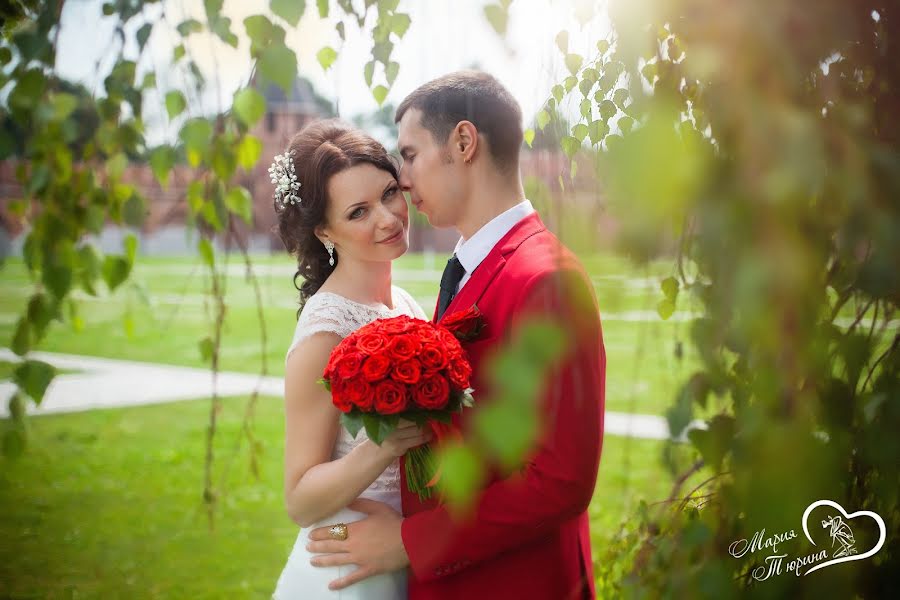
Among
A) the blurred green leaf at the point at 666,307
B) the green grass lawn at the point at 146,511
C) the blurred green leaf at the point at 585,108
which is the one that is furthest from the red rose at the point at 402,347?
the green grass lawn at the point at 146,511

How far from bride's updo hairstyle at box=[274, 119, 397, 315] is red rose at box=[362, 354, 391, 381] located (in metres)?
0.89

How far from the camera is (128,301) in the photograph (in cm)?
170

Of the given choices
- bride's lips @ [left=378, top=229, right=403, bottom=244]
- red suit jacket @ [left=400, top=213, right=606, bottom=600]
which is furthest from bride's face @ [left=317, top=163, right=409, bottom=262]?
red suit jacket @ [left=400, top=213, right=606, bottom=600]

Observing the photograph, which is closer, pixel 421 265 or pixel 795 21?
pixel 795 21

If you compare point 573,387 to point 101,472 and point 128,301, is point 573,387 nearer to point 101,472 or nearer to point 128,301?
point 128,301

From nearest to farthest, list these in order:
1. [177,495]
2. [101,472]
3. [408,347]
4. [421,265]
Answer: [408,347]
[177,495]
[101,472]
[421,265]

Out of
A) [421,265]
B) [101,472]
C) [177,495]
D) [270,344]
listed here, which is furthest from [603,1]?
[421,265]

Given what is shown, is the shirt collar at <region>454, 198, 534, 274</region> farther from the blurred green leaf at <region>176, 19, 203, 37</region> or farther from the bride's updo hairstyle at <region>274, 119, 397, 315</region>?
the blurred green leaf at <region>176, 19, 203, 37</region>

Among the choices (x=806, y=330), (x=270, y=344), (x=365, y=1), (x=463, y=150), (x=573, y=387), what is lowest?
(x=270, y=344)

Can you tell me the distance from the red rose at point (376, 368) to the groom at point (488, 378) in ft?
1.00

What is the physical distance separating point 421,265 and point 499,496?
40401 millimetres

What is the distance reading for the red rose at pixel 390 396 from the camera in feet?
5.59

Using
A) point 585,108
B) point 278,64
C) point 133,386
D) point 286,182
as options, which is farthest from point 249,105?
point 133,386

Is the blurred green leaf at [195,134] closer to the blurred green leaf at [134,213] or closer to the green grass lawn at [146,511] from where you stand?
the blurred green leaf at [134,213]
